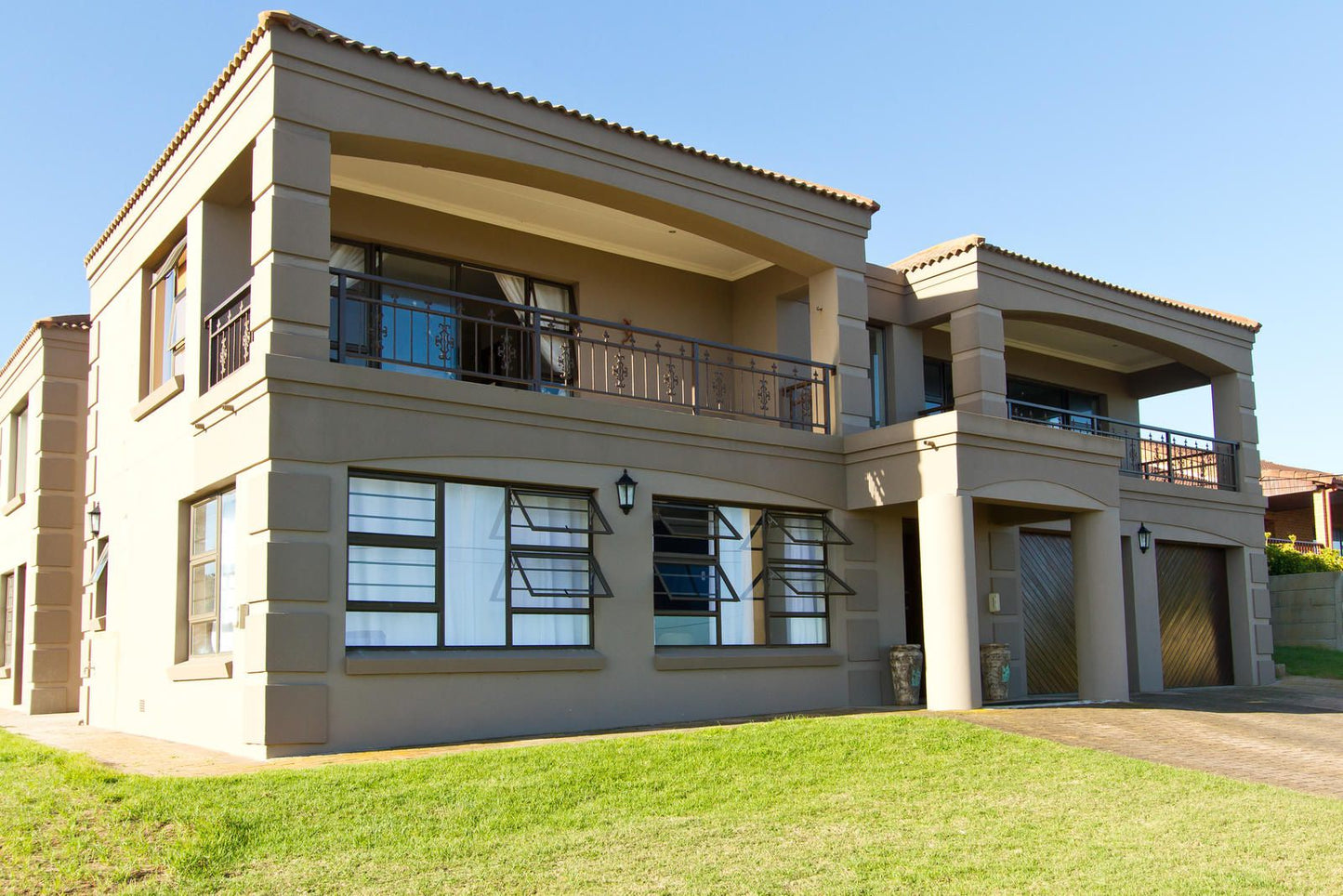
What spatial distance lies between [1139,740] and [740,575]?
4.70 meters

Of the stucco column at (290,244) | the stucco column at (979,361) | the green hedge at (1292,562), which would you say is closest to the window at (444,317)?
the stucco column at (290,244)

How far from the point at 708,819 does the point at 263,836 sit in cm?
287

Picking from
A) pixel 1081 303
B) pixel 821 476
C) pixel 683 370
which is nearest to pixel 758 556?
pixel 821 476

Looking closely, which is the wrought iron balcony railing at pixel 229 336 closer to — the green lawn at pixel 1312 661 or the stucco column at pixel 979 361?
the stucco column at pixel 979 361

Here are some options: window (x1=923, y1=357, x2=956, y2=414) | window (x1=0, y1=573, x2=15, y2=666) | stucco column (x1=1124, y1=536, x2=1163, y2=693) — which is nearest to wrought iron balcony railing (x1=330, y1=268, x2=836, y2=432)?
window (x1=923, y1=357, x2=956, y2=414)

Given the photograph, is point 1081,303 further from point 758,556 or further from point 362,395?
point 362,395

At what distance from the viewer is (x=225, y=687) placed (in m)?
11.7

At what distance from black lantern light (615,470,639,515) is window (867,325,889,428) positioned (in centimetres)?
618

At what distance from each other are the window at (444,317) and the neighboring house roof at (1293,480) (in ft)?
66.0

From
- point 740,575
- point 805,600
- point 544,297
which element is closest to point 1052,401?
point 805,600

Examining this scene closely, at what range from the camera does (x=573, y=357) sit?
16.6 meters

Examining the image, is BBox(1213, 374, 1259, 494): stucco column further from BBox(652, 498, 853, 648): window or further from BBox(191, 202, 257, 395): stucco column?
BBox(191, 202, 257, 395): stucco column

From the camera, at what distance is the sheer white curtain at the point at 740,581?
47.2 feet

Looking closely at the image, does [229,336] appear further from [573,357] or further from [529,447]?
[573,357]
